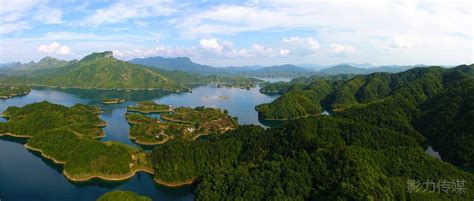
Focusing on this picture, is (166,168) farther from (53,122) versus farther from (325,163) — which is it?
Result: (53,122)

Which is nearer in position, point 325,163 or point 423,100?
point 325,163

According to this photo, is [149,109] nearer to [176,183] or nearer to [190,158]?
[190,158]

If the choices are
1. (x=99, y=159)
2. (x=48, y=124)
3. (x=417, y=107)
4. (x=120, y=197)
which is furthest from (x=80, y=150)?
(x=417, y=107)

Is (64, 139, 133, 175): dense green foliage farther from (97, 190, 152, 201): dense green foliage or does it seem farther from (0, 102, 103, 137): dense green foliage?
(0, 102, 103, 137): dense green foliage

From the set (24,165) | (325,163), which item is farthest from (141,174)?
(325,163)

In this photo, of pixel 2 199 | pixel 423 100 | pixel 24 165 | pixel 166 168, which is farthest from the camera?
pixel 423 100

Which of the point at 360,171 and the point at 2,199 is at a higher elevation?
the point at 360,171
